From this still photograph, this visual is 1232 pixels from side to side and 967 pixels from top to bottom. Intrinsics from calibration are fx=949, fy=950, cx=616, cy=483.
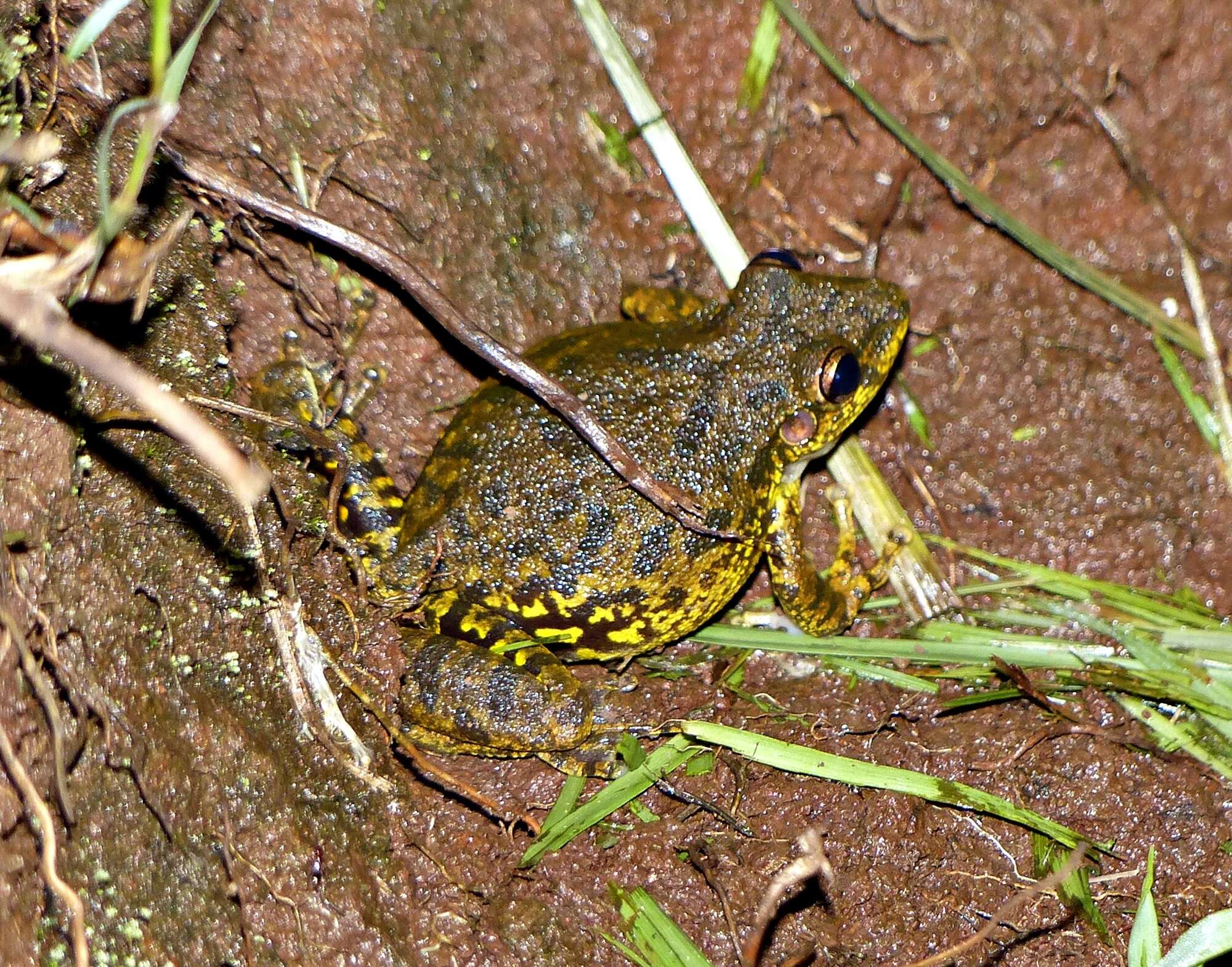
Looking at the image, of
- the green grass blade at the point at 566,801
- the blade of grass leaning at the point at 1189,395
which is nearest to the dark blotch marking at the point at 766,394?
the green grass blade at the point at 566,801

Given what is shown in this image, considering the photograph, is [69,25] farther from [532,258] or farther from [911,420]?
[911,420]

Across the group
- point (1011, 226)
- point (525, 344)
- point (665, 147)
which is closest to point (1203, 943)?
point (1011, 226)

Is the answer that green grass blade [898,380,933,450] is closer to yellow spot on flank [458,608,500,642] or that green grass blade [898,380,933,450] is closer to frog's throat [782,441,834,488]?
frog's throat [782,441,834,488]

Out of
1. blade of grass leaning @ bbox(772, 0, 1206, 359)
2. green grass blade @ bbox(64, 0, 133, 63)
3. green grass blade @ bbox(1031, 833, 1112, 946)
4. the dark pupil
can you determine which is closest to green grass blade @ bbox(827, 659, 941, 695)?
green grass blade @ bbox(1031, 833, 1112, 946)

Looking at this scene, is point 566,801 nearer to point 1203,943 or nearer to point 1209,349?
point 1203,943

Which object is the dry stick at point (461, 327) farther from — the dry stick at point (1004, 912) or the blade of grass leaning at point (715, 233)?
the dry stick at point (1004, 912)
